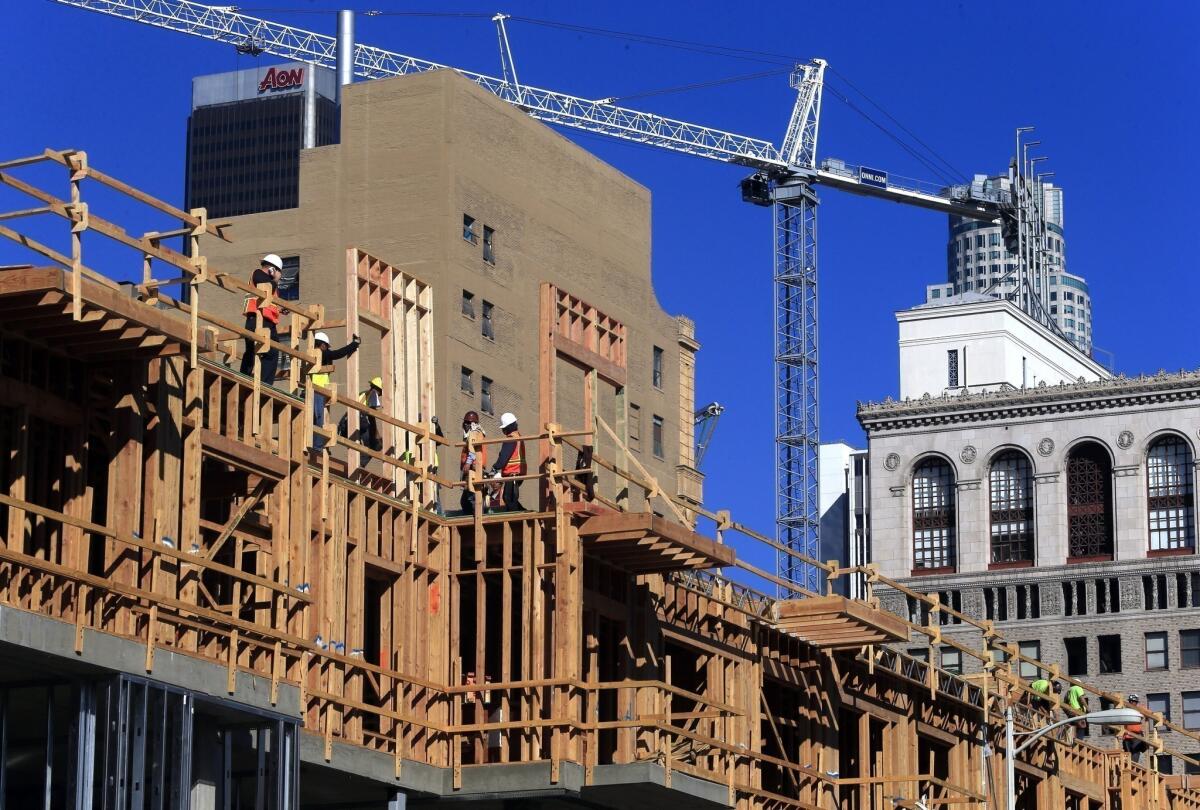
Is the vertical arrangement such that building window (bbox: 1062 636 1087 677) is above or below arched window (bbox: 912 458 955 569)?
below

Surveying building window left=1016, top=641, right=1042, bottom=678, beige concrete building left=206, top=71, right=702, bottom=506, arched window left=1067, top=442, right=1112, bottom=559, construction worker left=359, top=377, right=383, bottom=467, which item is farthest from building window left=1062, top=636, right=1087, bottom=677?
construction worker left=359, top=377, right=383, bottom=467

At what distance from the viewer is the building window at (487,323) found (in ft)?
334

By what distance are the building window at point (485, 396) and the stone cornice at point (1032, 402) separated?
59811 mm

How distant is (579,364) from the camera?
5053cm

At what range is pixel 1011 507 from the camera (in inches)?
6078

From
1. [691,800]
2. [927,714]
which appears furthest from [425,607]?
[927,714]

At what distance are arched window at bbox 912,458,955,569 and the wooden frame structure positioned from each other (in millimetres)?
95227

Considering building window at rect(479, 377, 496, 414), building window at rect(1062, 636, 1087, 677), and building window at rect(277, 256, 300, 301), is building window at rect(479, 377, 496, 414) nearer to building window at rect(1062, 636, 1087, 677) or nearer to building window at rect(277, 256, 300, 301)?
building window at rect(277, 256, 300, 301)

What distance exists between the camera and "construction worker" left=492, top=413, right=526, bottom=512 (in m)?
47.3

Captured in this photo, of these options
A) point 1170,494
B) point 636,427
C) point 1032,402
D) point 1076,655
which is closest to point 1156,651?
point 1076,655

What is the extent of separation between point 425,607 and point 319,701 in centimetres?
425

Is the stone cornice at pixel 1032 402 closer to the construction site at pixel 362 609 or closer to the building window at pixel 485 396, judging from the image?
the building window at pixel 485 396

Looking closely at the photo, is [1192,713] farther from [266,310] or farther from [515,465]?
[266,310]

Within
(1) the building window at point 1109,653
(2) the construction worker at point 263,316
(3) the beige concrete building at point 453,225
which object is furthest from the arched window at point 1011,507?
(2) the construction worker at point 263,316
